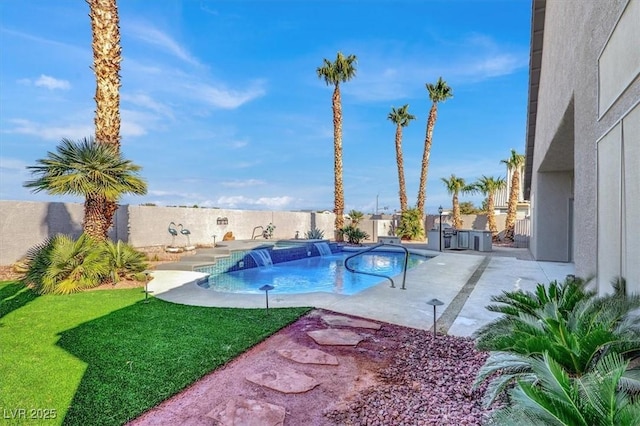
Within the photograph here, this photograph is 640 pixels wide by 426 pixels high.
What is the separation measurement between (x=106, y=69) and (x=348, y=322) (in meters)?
9.34

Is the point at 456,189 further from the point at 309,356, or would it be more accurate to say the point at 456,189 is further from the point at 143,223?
the point at 309,356

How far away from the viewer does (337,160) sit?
2070cm

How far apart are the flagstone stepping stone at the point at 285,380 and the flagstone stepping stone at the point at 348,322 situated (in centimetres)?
171

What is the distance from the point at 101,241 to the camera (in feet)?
29.5

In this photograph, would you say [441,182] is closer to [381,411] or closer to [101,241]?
[101,241]

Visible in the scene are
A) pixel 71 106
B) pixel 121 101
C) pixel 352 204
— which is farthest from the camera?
pixel 352 204

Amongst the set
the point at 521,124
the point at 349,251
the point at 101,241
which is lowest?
the point at 349,251

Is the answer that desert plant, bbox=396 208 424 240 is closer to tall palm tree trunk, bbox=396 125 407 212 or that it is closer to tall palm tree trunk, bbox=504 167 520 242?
tall palm tree trunk, bbox=396 125 407 212

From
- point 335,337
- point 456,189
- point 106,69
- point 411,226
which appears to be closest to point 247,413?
point 335,337

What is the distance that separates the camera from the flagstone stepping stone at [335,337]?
4504 mm

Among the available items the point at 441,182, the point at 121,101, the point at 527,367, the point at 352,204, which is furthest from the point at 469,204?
the point at 527,367

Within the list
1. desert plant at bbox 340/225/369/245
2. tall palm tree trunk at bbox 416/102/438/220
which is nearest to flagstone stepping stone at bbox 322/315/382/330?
desert plant at bbox 340/225/369/245

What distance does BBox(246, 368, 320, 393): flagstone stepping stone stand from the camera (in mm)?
3338

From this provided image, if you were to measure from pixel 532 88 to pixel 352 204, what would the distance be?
1435 cm
